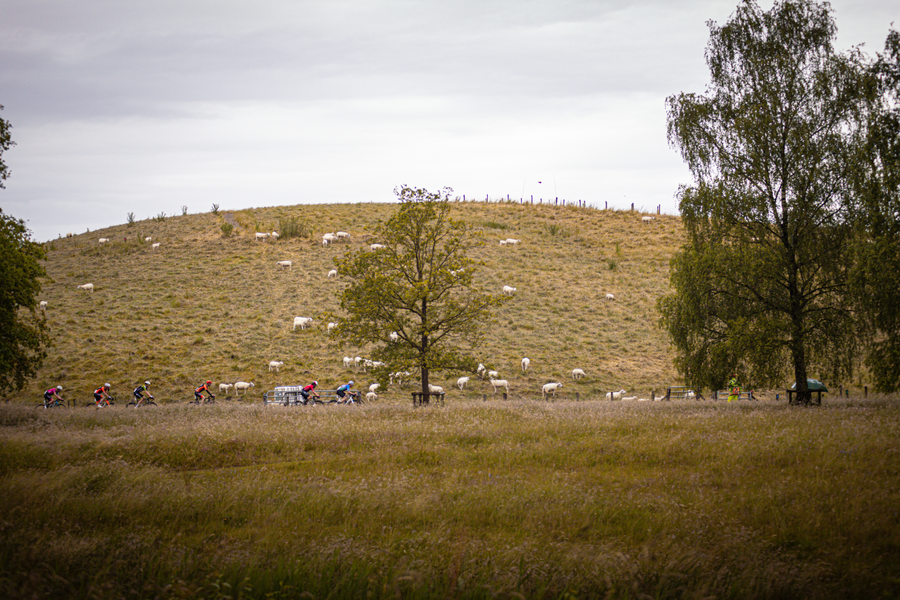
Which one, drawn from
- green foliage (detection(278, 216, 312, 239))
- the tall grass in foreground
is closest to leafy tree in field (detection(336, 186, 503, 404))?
the tall grass in foreground

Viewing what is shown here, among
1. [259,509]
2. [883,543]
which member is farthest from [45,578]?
[883,543]

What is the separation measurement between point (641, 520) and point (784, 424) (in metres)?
9.55

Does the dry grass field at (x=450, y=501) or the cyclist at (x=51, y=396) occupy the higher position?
the dry grass field at (x=450, y=501)

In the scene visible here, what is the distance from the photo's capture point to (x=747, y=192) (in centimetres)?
2084

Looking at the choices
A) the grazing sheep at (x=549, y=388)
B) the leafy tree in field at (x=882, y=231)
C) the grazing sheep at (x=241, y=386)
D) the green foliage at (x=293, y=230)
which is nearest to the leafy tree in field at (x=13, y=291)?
the grazing sheep at (x=241, y=386)

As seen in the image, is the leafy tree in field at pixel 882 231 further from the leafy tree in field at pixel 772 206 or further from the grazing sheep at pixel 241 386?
the grazing sheep at pixel 241 386

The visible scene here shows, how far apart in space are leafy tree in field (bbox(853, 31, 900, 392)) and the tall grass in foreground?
194 cm

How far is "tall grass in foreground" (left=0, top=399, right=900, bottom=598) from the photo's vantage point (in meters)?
5.75

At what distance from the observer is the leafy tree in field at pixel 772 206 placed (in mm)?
19312

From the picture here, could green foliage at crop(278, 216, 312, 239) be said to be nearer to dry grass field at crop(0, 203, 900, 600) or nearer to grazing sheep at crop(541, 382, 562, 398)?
dry grass field at crop(0, 203, 900, 600)

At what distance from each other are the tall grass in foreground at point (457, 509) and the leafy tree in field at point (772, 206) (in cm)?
384

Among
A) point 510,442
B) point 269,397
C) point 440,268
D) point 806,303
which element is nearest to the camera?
point 510,442

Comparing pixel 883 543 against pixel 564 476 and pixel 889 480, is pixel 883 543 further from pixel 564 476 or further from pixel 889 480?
pixel 564 476

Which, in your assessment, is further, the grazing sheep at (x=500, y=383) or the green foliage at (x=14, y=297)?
the grazing sheep at (x=500, y=383)
